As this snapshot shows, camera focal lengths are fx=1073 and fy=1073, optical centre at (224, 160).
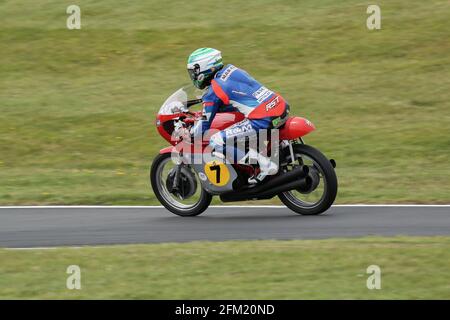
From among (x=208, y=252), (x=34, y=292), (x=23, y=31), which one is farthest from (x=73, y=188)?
(x=23, y=31)

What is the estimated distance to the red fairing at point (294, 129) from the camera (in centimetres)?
1182

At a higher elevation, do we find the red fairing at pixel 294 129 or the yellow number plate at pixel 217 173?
the red fairing at pixel 294 129

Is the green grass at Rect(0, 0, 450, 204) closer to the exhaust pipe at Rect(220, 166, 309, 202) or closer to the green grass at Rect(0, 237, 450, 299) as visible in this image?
the exhaust pipe at Rect(220, 166, 309, 202)

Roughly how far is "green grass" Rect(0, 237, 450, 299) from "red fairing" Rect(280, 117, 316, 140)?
1773 millimetres

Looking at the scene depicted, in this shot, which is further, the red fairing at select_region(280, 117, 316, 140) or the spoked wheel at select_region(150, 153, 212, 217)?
the spoked wheel at select_region(150, 153, 212, 217)

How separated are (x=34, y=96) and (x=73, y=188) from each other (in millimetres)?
6538

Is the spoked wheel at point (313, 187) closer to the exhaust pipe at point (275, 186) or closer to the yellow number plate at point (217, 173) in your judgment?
the exhaust pipe at point (275, 186)

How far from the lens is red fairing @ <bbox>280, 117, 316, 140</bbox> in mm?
11820

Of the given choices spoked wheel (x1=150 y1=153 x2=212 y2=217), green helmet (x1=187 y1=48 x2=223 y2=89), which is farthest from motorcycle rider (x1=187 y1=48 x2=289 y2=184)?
spoked wheel (x1=150 y1=153 x2=212 y2=217)

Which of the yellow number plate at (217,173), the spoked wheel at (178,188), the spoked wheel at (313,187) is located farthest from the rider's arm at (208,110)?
the spoked wheel at (313,187)

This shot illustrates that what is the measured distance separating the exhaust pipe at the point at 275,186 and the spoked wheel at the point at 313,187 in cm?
9

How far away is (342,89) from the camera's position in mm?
20047
